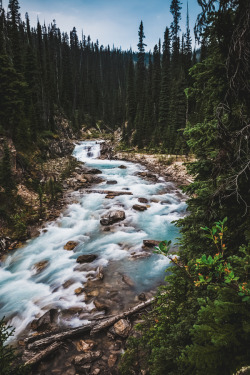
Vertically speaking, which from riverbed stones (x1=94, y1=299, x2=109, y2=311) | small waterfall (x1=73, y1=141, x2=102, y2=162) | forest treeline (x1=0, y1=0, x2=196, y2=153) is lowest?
riverbed stones (x1=94, y1=299, x2=109, y2=311)

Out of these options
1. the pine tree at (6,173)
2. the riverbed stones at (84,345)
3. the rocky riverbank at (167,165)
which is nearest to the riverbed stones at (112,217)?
the pine tree at (6,173)

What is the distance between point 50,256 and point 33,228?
2.48 meters

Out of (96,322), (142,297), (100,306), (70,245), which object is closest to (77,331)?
(96,322)

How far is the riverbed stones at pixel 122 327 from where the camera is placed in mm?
4738

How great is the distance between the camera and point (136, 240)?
10.1 metres

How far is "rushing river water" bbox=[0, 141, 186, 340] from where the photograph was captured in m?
6.53

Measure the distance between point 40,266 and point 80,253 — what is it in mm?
1741

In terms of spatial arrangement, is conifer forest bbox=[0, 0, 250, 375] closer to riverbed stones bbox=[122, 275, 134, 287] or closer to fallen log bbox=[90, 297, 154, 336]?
fallen log bbox=[90, 297, 154, 336]

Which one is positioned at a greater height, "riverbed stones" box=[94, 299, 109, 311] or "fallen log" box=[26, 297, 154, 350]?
"fallen log" box=[26, 297, 154, 350]

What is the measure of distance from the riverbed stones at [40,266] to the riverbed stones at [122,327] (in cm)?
467

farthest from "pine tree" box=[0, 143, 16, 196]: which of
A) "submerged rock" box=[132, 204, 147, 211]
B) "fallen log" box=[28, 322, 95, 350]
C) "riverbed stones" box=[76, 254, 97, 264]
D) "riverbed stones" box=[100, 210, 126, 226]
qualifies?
"fallen log" box=[28, 322, 95, 350]

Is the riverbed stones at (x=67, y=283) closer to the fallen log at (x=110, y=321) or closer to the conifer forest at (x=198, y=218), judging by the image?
the conifer forest at (x=198, y=218)

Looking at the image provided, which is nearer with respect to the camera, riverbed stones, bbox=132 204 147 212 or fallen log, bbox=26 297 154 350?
fallen log, bbox=26 297 154 350

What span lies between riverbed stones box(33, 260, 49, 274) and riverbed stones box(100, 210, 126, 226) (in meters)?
4.01
